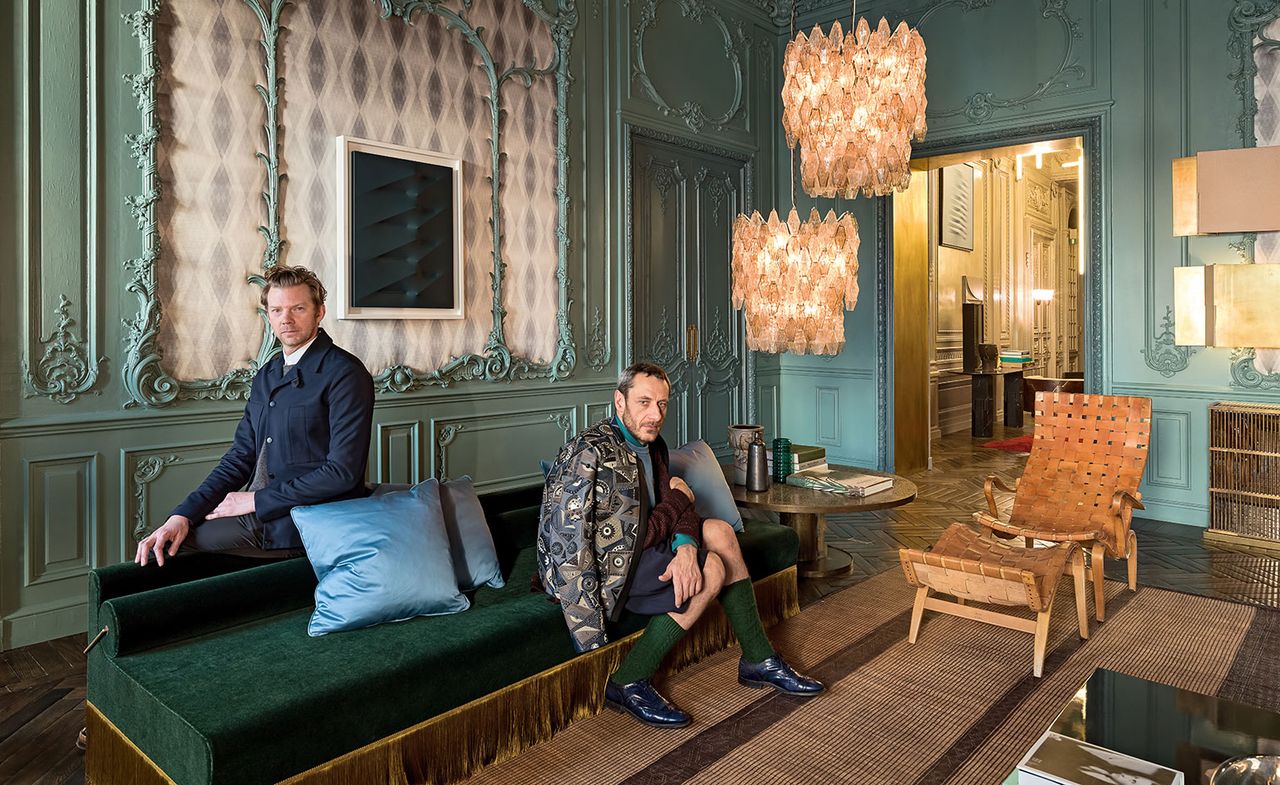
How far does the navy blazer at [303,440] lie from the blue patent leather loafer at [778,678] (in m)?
1.46

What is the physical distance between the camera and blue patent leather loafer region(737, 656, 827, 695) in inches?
109

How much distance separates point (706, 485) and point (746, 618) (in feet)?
2.30

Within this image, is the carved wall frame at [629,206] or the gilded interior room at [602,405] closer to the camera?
the gilded interior room at [602,405]

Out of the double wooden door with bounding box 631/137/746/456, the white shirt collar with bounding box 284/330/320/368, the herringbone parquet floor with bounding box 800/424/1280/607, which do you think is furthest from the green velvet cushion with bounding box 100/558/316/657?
the double wooden door with bounding box 631/137/746/456

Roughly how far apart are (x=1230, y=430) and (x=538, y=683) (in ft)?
14.9

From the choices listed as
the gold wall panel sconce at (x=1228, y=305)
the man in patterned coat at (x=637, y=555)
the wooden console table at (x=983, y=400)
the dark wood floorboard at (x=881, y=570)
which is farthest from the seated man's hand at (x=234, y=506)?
the wooden console table at (x=983, y=400)

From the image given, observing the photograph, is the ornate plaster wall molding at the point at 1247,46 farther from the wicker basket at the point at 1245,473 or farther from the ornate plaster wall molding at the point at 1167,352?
the wicker basket at the point at 1245,473

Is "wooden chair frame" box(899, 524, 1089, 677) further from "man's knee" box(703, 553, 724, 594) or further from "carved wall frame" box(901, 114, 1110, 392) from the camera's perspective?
"carved wall frame" box(901, 114, 1110, 392)

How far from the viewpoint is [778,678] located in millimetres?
2793

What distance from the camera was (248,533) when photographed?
105 inches

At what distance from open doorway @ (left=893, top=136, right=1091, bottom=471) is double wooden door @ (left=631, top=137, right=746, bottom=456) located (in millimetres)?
1390

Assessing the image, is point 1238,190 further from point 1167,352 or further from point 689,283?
point 689,283

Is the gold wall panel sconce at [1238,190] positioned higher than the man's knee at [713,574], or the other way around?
the gold wall panel sconce at [1238,190]

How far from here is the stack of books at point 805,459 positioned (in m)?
4.45
